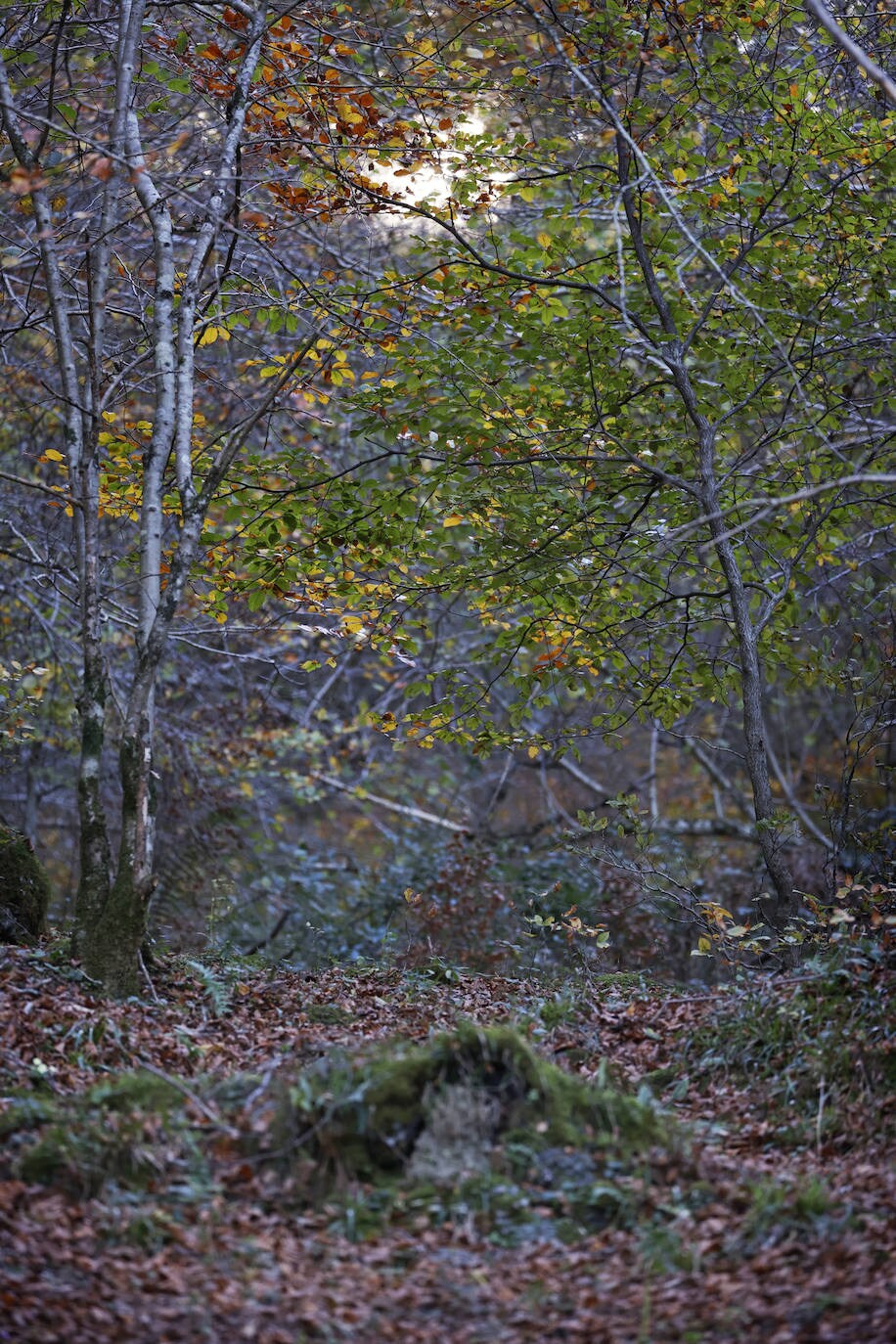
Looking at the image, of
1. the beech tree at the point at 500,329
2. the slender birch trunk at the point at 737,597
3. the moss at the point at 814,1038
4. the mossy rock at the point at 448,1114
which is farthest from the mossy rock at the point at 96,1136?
the slender birch trunk at the point at 737,597

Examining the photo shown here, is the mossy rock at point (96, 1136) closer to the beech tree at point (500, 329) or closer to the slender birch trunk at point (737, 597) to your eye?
the beech tree at point (500, 329)

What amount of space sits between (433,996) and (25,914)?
2423 mm

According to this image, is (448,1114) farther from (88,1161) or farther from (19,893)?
(19,893)

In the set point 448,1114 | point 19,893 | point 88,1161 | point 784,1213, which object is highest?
point 19,893

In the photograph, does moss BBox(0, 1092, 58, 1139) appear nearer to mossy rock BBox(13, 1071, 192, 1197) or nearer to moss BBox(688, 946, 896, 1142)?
mossy rock BBox(13, 1071, 192, 1197)

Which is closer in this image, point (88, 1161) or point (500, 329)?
point (88, 1161)

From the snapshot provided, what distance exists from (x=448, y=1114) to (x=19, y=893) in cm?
371

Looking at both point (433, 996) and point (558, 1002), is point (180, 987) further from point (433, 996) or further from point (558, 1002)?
point (558, 1002)

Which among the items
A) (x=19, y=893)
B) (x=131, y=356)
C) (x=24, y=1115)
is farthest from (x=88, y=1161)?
(x=131, y=356)

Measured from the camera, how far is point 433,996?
6594mm

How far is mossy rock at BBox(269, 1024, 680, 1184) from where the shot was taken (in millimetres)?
3977

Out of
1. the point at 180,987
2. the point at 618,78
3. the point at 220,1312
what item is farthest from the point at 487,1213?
the point at 618,78

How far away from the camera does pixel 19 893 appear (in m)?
6.75

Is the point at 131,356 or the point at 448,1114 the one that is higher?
the point at 131,356
